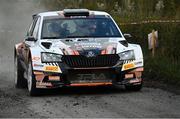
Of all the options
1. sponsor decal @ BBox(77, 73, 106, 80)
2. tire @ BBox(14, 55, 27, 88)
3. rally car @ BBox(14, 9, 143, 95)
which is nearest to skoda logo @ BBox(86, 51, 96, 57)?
rally car @ BBox(14, 9, 143, 95)

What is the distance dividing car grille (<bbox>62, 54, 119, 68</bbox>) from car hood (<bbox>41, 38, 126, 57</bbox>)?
77mm

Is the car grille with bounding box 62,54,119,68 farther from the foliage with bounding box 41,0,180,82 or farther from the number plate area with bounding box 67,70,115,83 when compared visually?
the foliage with bounding box 41,0,180,82

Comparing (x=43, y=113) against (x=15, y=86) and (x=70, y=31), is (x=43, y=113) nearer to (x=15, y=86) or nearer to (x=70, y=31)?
(x=70, y=31)

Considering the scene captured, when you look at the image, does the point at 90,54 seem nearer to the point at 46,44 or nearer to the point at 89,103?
the point at 46,44

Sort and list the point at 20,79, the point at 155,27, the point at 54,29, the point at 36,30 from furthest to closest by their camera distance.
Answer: the point at 155,27
the point at 20,79
the point at 36,30
the point at 54,29

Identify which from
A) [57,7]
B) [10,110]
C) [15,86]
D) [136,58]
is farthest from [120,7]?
[10,110]

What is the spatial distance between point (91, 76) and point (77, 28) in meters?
1.66

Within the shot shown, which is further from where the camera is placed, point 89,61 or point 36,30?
point 36,30

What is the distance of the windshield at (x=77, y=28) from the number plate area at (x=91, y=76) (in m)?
1.26

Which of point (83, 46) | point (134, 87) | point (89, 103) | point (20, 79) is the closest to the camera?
point (89, 103)

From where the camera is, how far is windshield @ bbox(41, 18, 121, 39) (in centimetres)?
1392

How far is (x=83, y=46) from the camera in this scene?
13.0 metres

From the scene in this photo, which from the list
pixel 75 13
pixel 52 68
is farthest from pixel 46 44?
pixel 75 13

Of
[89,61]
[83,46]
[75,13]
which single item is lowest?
[89,61]
